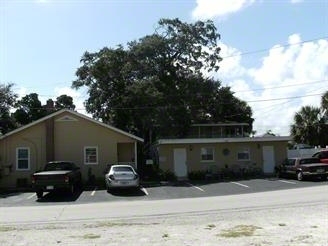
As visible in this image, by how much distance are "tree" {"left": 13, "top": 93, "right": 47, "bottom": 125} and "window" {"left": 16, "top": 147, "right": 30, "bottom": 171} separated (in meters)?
28.4

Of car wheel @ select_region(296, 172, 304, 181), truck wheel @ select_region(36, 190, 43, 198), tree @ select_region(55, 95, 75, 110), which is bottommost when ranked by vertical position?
truck wheel @ select_region(36, 190, 43, 198)

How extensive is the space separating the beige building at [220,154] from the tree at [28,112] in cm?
2920

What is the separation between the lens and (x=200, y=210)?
18.5 metres

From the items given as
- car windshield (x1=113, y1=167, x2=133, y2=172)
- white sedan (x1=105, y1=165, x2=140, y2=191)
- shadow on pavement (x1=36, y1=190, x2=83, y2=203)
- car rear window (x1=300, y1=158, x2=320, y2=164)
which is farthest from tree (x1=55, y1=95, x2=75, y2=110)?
white sedan (x1=105, y1=165, x2=140, y2=191)

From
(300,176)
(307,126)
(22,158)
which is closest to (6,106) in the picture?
(22,158)

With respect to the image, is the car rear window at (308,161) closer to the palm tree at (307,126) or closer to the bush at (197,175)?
the bush at (197,175)

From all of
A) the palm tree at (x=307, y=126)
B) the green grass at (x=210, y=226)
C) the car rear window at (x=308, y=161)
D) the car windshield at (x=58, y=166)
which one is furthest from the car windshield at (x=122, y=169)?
the palm tree at (x=307, y=126)

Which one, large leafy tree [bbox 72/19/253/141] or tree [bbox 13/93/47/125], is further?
tree [bbox 13/93/47/125]

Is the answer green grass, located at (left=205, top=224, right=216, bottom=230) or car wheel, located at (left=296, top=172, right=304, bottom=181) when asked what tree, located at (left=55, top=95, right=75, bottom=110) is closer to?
car wheel, located at (left=296, top=172, right=304, bottom=181)

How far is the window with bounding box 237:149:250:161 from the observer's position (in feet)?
131

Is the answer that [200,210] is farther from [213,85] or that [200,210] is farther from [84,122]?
[213,85]

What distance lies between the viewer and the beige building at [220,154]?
127 feet

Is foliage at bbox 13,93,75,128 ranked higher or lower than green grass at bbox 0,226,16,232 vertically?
higher

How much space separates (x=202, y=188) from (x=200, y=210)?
1163cm
